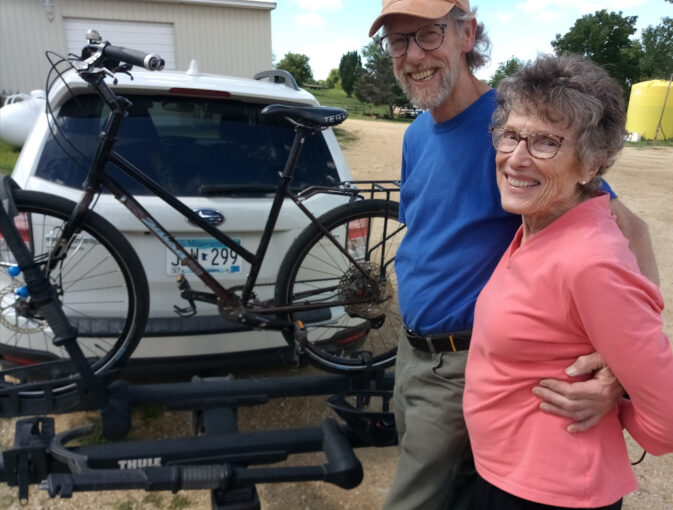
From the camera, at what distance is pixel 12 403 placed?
233 cm

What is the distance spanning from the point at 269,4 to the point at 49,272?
754 inches

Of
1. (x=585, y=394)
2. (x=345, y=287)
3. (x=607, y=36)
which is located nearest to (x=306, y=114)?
(x=345, y=287)

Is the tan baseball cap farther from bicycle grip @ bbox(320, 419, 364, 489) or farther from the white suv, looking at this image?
bicycle grip @ bbox(320, 419, 364, 489)

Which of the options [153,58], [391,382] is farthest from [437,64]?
[391,382]

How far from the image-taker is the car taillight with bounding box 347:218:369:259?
10.2ft

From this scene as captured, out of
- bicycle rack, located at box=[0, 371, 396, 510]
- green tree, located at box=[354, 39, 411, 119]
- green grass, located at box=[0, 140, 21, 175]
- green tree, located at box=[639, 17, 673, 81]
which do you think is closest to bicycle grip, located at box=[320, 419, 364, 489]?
bicycle rack, located at box=[0, 371, 396, 510]

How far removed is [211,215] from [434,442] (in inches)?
59.8

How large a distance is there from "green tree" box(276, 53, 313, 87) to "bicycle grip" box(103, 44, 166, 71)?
50.0 meters

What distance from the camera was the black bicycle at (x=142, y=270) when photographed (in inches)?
95.3

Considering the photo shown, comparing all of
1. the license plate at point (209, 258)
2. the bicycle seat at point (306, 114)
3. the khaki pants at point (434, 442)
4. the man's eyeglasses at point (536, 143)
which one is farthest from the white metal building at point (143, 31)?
the man's eyeglasses at point (536, 143)

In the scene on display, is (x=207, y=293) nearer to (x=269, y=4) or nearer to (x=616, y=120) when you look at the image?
(x=616, y=120)

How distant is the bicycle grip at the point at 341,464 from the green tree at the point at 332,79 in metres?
70.5

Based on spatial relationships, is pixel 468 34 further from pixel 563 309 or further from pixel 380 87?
pixel 380 87

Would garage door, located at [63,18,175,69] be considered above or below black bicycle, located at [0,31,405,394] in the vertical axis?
above
